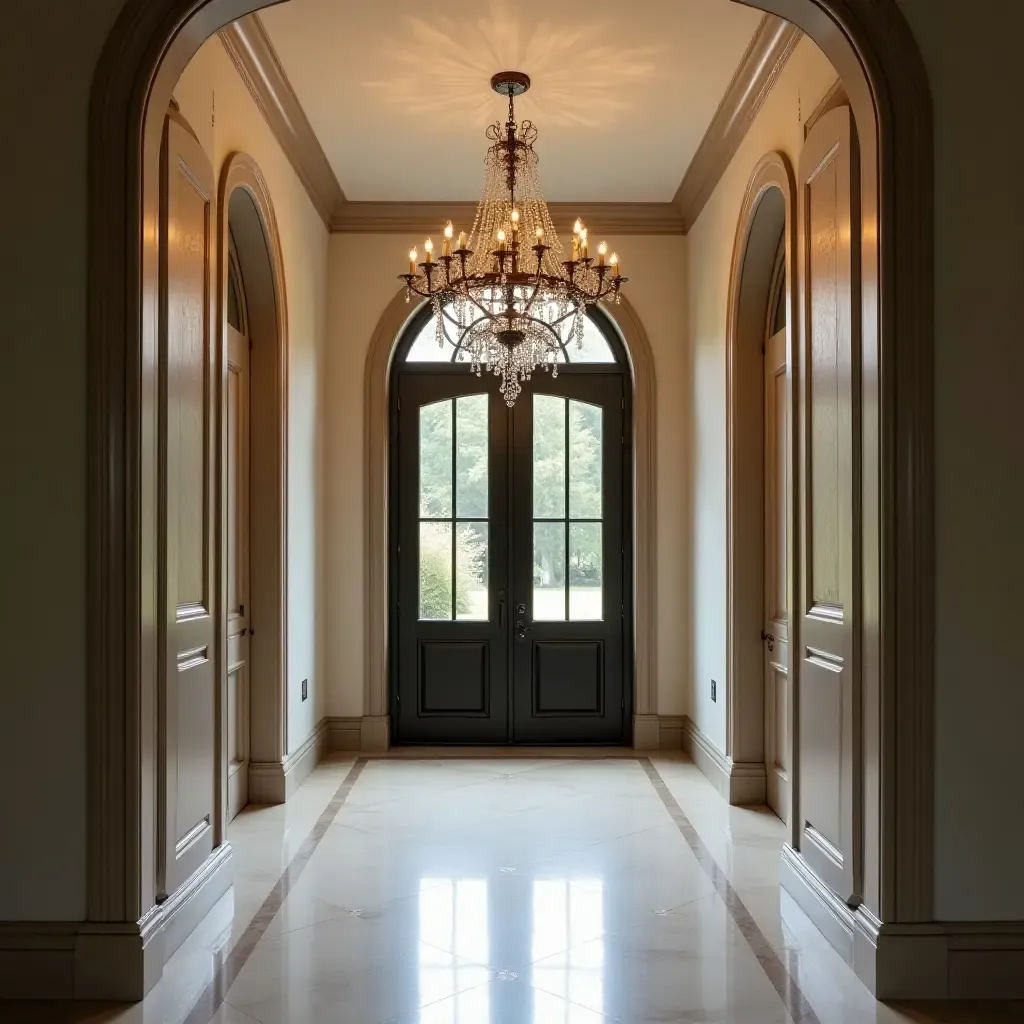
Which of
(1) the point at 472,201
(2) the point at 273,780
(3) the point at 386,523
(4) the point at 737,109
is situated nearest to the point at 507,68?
(4) the point at 737,109

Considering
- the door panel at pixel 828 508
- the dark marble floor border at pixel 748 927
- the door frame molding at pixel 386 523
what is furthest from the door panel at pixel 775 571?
the door frame molding at pixel 386 523

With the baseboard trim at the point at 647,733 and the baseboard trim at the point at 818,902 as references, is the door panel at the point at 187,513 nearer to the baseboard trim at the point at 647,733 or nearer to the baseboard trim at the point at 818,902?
the baseboard trim at the point at 818,902

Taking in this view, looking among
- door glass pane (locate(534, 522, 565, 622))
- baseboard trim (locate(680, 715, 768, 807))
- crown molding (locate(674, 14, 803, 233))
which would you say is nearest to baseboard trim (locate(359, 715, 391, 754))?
door glass pane (locate(534, 522, 565, 622))

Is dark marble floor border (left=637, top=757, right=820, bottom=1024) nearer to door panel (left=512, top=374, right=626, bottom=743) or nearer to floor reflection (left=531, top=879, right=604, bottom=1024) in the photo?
floor reflection (left=531, top=879, right=604, bottom=1024)

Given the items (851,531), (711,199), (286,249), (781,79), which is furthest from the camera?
(711,199)

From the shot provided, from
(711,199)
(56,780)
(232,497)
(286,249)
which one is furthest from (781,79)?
(56,780)

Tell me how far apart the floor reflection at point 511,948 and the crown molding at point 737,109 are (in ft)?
11.2

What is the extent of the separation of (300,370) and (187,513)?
2.56m

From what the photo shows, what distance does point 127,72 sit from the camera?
3.16 m

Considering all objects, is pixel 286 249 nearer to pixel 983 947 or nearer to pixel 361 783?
pixel 361 783

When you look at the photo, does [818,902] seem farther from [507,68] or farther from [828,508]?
[507,68]

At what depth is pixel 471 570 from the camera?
7156 mm

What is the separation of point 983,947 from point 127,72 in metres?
3.45

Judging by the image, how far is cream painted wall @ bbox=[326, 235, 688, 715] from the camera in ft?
22.7
